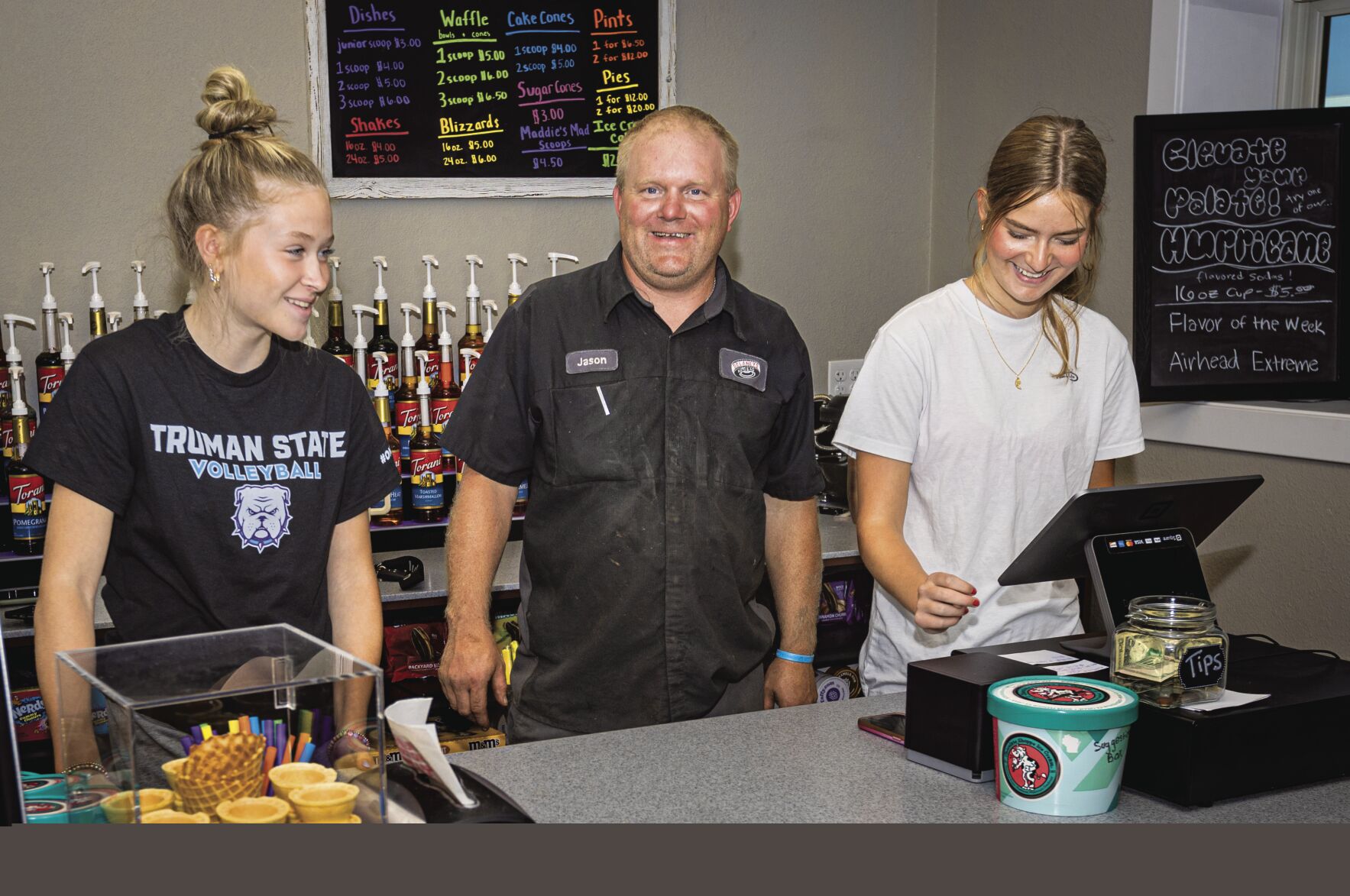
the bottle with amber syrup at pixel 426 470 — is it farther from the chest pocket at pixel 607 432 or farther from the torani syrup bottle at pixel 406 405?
the chest pocket at pixel 607 432

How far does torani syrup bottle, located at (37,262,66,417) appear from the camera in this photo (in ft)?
9.12

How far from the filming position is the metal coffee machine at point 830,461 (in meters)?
3.31

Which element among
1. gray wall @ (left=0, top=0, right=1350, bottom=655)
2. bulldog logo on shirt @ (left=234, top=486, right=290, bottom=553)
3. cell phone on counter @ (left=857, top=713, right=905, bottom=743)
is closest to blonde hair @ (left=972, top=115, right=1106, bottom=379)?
cell phone on counter @ (left=857, top=713, right=905, bottom=743)

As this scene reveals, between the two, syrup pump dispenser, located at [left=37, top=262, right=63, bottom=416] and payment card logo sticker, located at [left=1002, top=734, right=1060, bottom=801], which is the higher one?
syrup pump dispenser, located at [left=37, top=262, right=63, bottom=416]

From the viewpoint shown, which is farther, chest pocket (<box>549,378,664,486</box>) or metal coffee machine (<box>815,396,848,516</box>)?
metal coffee machine (<box>815,396,848,516</box>)

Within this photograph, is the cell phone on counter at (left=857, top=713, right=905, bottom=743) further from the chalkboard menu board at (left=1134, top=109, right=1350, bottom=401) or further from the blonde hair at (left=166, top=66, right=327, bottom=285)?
the chalkboard menu board at (left=1134, top=109, right=1350, bottom=401)

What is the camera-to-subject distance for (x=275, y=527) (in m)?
1.64

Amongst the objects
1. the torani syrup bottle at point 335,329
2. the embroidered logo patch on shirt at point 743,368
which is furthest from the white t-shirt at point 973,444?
the torani syrup bottle at point 335,329

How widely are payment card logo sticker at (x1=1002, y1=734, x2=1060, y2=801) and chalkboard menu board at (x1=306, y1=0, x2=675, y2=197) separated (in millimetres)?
2304

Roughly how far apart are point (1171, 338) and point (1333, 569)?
617 millimetres

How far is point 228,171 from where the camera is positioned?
163cm

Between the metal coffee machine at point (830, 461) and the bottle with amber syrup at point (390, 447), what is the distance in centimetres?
105

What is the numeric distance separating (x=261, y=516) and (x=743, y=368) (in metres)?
0.81

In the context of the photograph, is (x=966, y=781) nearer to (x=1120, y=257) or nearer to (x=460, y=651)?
(x=460, y=651)
